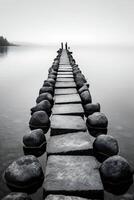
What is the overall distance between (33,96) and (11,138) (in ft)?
15.1

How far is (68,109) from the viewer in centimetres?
641

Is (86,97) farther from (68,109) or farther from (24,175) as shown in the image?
(24,175)

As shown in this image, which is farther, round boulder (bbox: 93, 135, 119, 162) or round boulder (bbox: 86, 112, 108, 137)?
round boulder (bbox: 86, 112, 108, 137)

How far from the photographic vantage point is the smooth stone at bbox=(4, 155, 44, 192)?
353 cm

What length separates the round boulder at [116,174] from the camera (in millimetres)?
3627

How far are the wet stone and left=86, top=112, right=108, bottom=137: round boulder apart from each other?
→ 40 centimetres

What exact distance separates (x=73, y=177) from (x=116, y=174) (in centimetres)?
58

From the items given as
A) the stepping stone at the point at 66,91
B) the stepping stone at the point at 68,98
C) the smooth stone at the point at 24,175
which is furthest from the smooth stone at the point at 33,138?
the stepping stone at the point at 66,91

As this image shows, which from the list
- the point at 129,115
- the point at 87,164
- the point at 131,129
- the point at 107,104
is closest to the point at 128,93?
the point at 107,104

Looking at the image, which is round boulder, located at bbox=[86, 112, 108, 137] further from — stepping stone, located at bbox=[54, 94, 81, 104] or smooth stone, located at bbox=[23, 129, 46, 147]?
smooth stone, located at bbox=[23, 129, 46, 147]

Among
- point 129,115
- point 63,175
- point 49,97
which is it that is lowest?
point 63,175

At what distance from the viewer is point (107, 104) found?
9.31m

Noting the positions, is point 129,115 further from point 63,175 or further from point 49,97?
point 63,175

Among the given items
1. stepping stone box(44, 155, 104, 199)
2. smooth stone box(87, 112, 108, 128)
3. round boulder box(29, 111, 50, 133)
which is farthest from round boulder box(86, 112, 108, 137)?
stepping stone box(44, 155, 104, 199)
